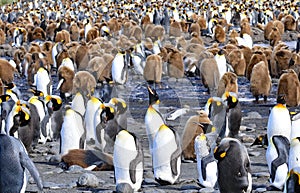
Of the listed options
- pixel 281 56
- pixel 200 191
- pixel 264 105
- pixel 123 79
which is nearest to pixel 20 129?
pixel 200 191

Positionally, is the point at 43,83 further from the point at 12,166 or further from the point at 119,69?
the point at 12,166

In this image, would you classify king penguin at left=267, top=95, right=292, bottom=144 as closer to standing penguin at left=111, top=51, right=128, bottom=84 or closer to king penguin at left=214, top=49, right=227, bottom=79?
king penguin at left=214, top=49, right=227, bottom=79

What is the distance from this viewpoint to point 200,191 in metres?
6.26

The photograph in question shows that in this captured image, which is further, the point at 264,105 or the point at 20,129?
the point at 264,105

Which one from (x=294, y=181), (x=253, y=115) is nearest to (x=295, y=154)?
(x=294, y=181)

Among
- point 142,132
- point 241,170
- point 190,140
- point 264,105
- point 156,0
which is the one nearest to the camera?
point 241,170

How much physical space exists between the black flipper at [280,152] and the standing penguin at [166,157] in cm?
93

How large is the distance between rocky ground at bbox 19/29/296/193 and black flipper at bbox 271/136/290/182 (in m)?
0.21

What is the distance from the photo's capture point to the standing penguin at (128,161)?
6461mm

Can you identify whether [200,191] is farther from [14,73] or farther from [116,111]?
[14,73]

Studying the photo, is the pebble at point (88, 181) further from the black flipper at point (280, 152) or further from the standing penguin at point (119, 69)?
the standing penguin at point (119, 69)

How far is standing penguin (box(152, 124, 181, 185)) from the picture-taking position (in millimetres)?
6738

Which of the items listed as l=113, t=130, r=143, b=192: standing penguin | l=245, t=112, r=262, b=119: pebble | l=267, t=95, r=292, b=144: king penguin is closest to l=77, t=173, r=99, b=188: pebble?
l=113, t=130, r=143, b=192: standing penguin

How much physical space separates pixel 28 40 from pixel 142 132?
13.9m
